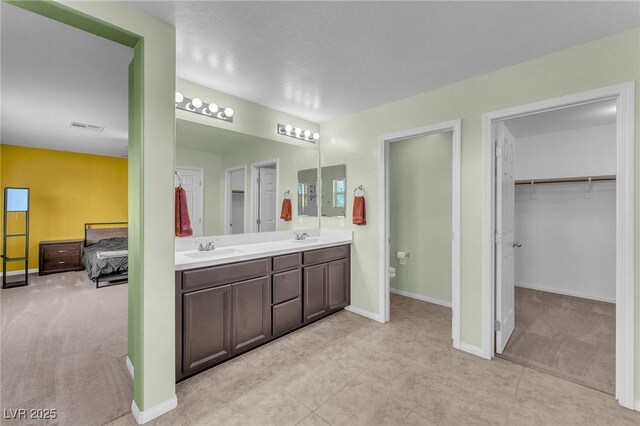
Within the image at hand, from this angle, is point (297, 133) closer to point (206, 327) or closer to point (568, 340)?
point (206, 327)

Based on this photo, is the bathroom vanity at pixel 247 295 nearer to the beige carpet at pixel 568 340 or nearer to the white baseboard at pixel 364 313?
the white baseboard at pixel 364 313

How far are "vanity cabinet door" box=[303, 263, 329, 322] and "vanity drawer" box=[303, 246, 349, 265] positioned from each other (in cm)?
7

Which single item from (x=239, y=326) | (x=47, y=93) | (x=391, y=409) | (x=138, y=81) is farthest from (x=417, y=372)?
(x=47, y=93)

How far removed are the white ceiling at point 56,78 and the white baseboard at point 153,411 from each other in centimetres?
245

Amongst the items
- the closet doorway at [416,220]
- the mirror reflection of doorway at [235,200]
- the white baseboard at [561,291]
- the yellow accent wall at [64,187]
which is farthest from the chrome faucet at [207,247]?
the yellow accent wall at [64,187]

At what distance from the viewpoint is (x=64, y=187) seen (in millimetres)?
5477

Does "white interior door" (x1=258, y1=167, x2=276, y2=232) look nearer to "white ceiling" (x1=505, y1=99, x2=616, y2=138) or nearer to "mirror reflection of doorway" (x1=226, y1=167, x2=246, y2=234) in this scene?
"mirror reflection of doorway" (x1=226, y1=167, x2=246, y2=234)

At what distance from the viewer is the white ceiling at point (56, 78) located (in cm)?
183

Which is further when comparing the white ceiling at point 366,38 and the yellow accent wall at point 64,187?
the yellow accent wall at point 64,187

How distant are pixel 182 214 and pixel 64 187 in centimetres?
496

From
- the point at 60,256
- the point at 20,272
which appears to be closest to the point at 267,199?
the point at 60,256

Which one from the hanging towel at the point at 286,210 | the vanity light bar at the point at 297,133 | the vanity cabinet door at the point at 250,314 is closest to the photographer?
the vanity cabinet door at the point at 250,314

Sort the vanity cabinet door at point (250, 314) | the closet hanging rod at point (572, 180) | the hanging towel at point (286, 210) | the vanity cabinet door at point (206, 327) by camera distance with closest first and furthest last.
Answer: the vanity cabinet door at point (206, 327) → the vanity cabinet door at point (250, 314) → the hanging towel at point (286, 210) → the closet hanging rod at point (572, 180)

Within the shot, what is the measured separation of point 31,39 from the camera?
188 cm
